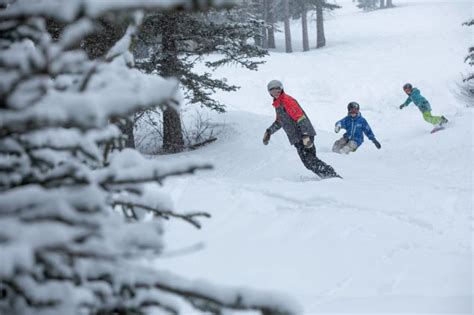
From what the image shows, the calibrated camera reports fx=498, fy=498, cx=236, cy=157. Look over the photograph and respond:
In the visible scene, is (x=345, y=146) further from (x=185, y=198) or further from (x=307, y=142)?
(x=185, y=198)

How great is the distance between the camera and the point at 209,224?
4910mm

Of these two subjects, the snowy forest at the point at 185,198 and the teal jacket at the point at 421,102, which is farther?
the teal jacket at the point at 421,102

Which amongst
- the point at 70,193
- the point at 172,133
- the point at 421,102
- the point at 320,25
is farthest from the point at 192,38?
the point at 320,25

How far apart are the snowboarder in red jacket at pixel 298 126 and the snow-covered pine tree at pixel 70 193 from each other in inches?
263

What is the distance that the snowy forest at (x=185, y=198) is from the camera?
4.38 ft

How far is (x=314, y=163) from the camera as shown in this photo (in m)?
8.80

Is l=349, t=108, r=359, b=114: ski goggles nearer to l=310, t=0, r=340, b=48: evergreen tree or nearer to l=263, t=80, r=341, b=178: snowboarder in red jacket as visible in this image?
l=263, t=80, r=341, b=178: snowboarder in red jacket

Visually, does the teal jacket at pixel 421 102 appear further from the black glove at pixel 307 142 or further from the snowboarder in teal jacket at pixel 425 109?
the black glove at pixel 307 142

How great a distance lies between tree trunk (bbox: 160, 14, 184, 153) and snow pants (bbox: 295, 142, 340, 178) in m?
4.12

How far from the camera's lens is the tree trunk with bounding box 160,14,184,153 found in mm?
11695

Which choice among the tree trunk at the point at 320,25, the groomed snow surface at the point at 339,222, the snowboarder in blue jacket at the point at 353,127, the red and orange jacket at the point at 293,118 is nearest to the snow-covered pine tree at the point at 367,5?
the tree trunk at the point at 320,25

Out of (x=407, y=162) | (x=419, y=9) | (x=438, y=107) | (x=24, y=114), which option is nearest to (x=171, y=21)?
(x=407, y=162)

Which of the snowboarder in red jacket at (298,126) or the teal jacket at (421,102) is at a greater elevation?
the snowboarder in red jacket at (298,126)

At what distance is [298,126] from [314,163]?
715 millimetres
